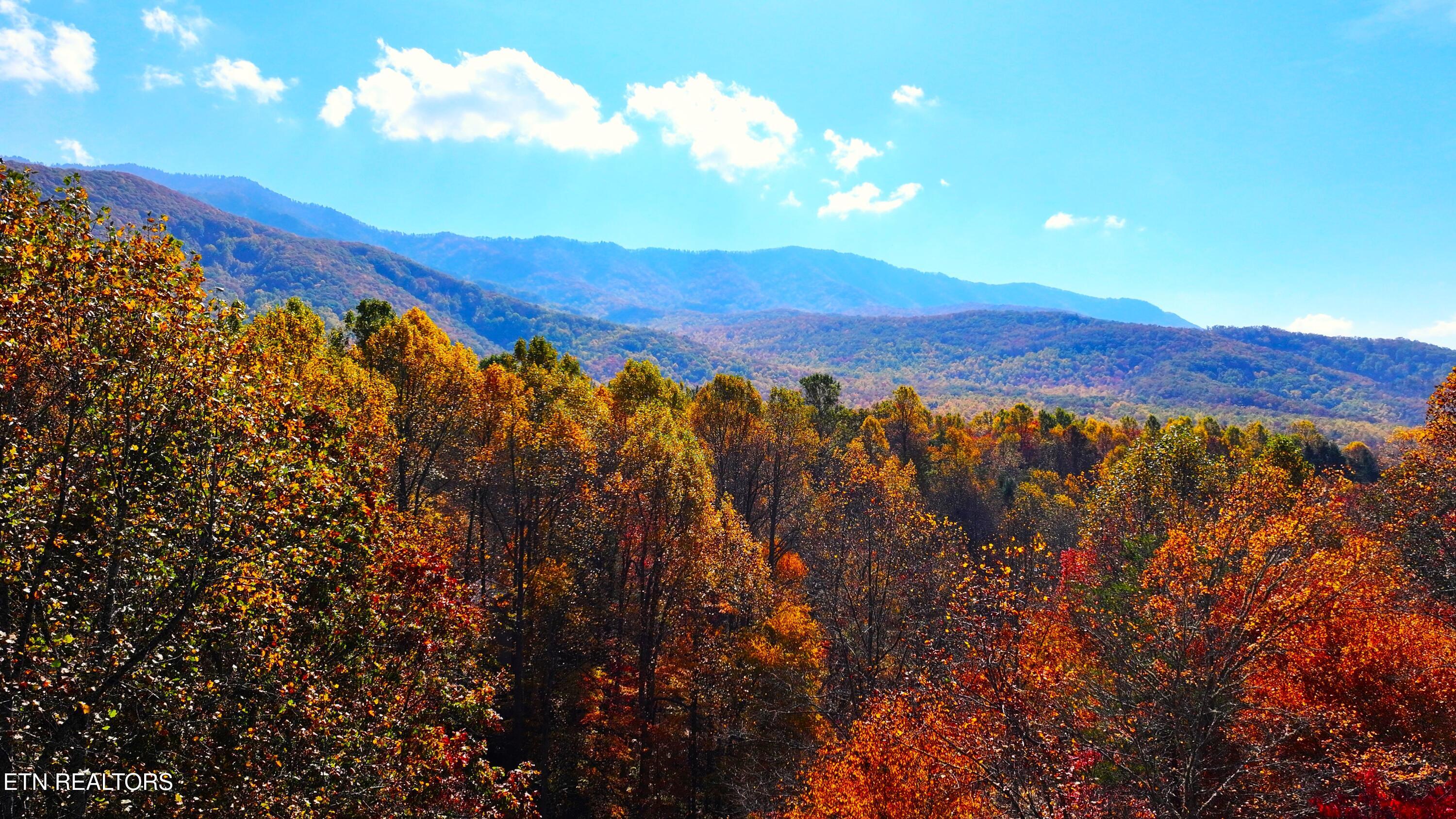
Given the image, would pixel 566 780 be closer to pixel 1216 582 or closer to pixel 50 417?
pixel 50 417

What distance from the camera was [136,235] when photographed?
34.2 feet

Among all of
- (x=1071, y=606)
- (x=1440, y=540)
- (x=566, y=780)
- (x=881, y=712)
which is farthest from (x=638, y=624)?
(x=1440, y=540)

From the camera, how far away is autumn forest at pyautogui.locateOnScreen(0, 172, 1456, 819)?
9.46m

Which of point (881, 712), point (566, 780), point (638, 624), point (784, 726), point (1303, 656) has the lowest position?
point (566, 780)

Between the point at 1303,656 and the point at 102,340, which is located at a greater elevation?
the point at 102,340

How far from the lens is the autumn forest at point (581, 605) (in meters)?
9.46

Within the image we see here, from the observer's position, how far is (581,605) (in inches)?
1404

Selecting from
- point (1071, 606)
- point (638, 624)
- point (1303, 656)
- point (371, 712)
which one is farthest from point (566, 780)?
point (1303, 656)

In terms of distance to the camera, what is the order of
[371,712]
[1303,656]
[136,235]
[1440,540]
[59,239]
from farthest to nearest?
[1440,540], [1303,656], [371,712], [136,235], [59,239]

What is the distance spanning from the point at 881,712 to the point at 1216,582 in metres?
11.5

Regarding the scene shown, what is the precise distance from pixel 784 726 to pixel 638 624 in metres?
9.48

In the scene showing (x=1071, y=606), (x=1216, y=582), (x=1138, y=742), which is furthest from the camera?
(x=1071, y=606)

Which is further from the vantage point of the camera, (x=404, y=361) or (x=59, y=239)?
(x=404, y=361)

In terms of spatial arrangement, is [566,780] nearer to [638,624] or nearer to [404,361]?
[638,624]
